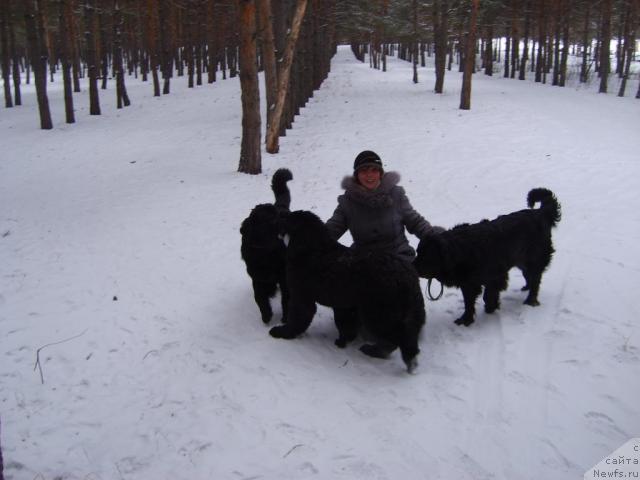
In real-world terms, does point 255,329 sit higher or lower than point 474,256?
lower

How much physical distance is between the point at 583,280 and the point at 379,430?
3945 mm

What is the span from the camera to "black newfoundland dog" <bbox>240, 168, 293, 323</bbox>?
15.3 ft

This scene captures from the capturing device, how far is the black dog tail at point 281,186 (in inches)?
217

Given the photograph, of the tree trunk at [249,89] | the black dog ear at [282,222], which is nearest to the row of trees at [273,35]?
the tree trunk at [249,89]

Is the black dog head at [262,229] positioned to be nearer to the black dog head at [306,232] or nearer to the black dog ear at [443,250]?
the black dog head at [306,232]

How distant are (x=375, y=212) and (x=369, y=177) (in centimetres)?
37

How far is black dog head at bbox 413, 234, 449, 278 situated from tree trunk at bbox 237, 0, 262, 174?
786 centimetres

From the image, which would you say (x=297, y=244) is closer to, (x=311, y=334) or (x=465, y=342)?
(x=311, y=334)

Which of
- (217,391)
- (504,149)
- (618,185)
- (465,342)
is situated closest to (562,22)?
(504,149)

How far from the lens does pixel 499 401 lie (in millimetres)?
3730

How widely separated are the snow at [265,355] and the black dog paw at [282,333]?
7 centimetres

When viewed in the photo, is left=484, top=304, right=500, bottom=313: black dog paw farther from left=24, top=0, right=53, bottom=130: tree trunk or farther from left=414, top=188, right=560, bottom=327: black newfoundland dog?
left=24, top=0, right=53, bottom=130: tree trunk

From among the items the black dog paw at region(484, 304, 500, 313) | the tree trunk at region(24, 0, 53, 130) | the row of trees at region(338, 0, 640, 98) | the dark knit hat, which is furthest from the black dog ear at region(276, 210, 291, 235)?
the tree trunk at region(24, 0, 53, 130)

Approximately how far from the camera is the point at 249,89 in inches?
444
